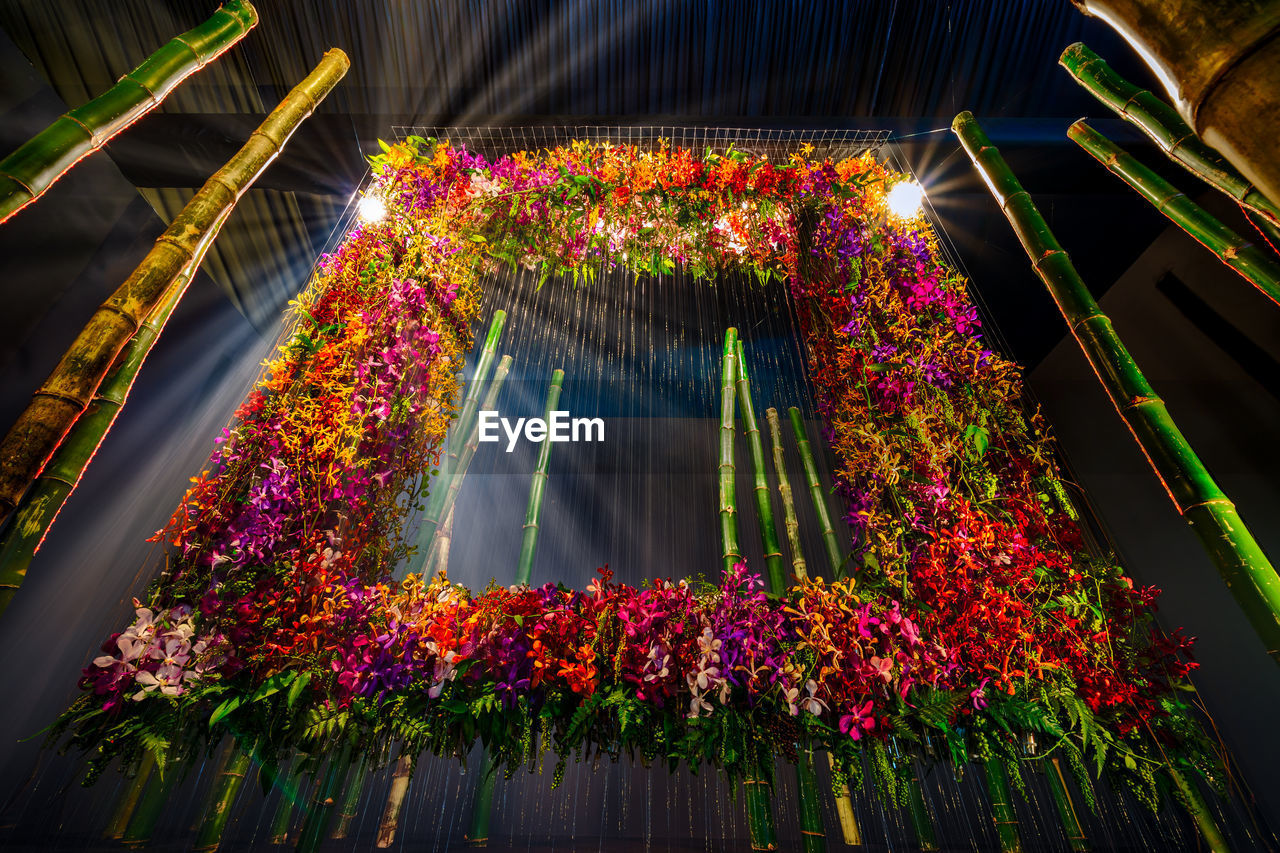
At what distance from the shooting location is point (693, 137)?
11.3 feet

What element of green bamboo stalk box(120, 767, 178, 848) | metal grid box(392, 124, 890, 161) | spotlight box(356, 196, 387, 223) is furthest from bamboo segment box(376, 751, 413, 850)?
metal grid box(392, 124, 890, 161)

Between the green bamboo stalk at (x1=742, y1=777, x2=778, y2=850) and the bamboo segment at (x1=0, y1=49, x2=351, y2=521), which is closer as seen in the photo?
the bamboo segment at (x1=0, y1=49, x2=351, y2=521)

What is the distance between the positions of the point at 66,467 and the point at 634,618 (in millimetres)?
1982

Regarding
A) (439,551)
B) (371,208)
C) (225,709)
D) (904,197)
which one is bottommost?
(225,709)

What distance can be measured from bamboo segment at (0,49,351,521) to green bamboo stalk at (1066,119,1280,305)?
11.5 ft

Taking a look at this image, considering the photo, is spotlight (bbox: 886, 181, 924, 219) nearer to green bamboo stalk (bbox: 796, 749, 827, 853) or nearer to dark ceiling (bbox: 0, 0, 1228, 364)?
dark ceiling (bbox: 0, 0, 1228, 364)

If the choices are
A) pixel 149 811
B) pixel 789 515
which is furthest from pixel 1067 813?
pixel 149 811

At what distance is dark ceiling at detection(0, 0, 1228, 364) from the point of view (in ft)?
9.85

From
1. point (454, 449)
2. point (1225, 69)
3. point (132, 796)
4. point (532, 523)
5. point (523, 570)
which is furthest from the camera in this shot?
point (454, 449)

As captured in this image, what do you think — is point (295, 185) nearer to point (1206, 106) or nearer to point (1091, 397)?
point (1206, 106)

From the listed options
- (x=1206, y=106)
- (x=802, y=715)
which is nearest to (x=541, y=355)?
(x=802, y=715)

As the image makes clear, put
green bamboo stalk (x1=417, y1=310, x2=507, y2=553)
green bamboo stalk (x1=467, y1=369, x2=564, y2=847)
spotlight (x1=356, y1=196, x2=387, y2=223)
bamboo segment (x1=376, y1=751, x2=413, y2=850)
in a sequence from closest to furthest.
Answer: green bamboo stalk (x1=467, y1=369, x2=564, y2=847)
bamboo segment (x1=376, y1=751, x2=413, y2=850)
spotlight (x1=356, y1=196, x2=387, y2=223)
green bamboo stalk (x1=417, y1=310, x2=507, y2=553)

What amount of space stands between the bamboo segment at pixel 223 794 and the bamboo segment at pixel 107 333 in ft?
3.75

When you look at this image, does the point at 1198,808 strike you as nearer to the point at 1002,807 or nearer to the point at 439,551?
the point at 1002,807
